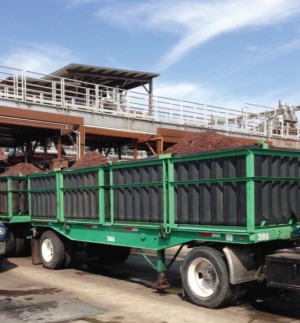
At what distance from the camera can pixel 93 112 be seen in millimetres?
21547

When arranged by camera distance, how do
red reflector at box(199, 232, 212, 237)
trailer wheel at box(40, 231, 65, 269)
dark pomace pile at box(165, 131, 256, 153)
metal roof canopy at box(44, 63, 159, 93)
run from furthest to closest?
metal roof canopy at box(44, 63, 159, 93), trailer wheel at box(40, 231, 65, 269), dark pomace pile at box(165, 131, 256, 153), red reflector at box(199, 232, 212, 237)

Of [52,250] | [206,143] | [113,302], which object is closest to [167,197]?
[206,143]

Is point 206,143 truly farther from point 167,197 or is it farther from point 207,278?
point 207,278

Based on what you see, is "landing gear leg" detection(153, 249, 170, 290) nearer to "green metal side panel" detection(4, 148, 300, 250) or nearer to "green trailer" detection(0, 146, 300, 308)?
"green trailer" detection(0, 146, 300, 308)

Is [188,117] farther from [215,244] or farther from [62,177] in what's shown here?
[215,244]

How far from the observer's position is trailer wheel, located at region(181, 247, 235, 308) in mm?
6694

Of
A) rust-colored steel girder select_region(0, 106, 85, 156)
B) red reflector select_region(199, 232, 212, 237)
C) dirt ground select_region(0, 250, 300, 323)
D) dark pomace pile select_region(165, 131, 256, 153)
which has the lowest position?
dirt ground select_region(0, 250, 300, 323)

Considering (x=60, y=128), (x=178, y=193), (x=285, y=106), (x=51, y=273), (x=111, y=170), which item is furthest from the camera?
(x=285, y=106)

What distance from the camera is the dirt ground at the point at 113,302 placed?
6.46 metres

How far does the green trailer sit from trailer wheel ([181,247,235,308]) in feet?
0.05

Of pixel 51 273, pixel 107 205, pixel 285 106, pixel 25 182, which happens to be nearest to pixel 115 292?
pixel 107 205

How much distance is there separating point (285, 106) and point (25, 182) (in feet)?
94.7

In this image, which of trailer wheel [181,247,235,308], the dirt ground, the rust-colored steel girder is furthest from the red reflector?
the rust-colored steel girder

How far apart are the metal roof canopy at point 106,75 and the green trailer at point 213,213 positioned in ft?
68.1
